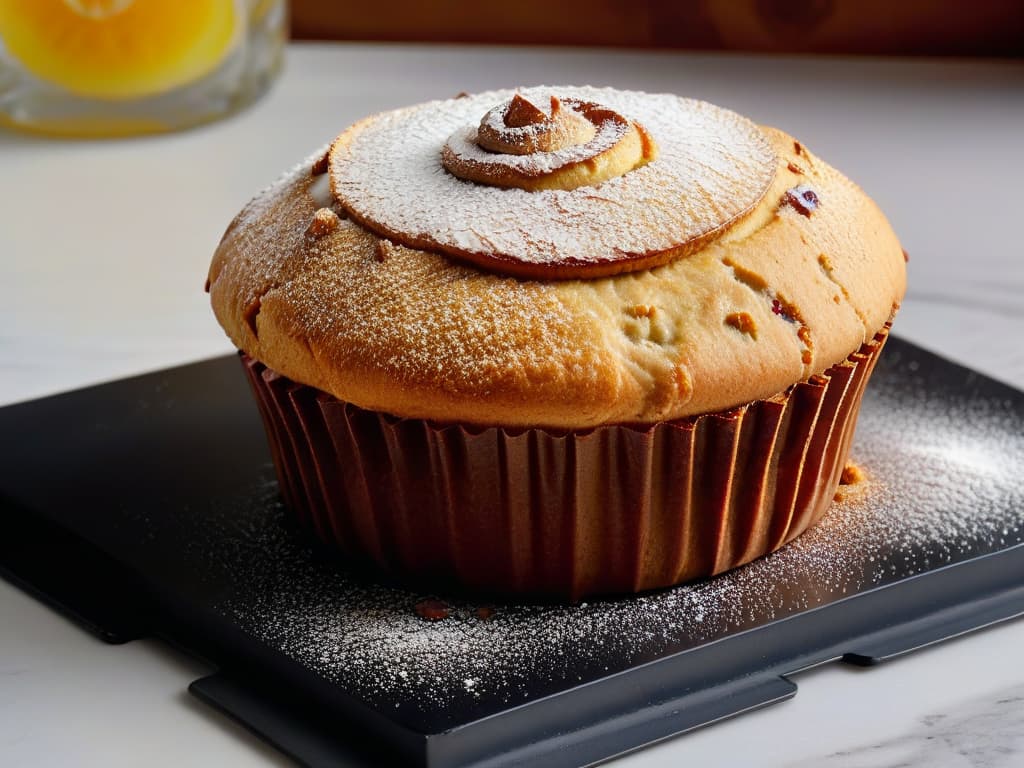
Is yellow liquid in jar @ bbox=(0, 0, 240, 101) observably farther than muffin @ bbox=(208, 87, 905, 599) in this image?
Yes

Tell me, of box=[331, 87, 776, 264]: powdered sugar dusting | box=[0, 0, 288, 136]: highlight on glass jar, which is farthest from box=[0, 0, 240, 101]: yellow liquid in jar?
box=[331, 87, 776, 264]: powdered sugar dusting

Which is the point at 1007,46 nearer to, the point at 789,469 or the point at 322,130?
the point at 322,130

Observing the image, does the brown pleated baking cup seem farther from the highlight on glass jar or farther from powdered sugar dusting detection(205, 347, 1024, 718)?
the highlight on glass jar

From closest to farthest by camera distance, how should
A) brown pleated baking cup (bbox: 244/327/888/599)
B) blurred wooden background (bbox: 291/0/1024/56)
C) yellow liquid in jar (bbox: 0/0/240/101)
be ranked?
1. brown pleated baking cup (bbox: 244/327/888/599)
2. yellow liquid in jar (bbox: 0/0/240/101)
3. blurred wooden background (bbox: 291/0/1024/56)

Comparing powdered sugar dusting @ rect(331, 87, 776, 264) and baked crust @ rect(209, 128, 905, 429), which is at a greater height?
powdered sugar dusting @ rect(331, 87, 776, 264)

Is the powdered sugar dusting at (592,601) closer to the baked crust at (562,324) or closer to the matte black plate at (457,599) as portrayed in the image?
the matte black plate at (457,599)

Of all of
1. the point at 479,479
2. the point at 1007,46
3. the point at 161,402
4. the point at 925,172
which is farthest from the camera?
the point at 1007,46

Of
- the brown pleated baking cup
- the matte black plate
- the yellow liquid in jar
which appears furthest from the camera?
the yellow liquid in jar

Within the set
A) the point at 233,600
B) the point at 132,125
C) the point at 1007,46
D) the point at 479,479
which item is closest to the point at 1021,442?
the point at 479,479
